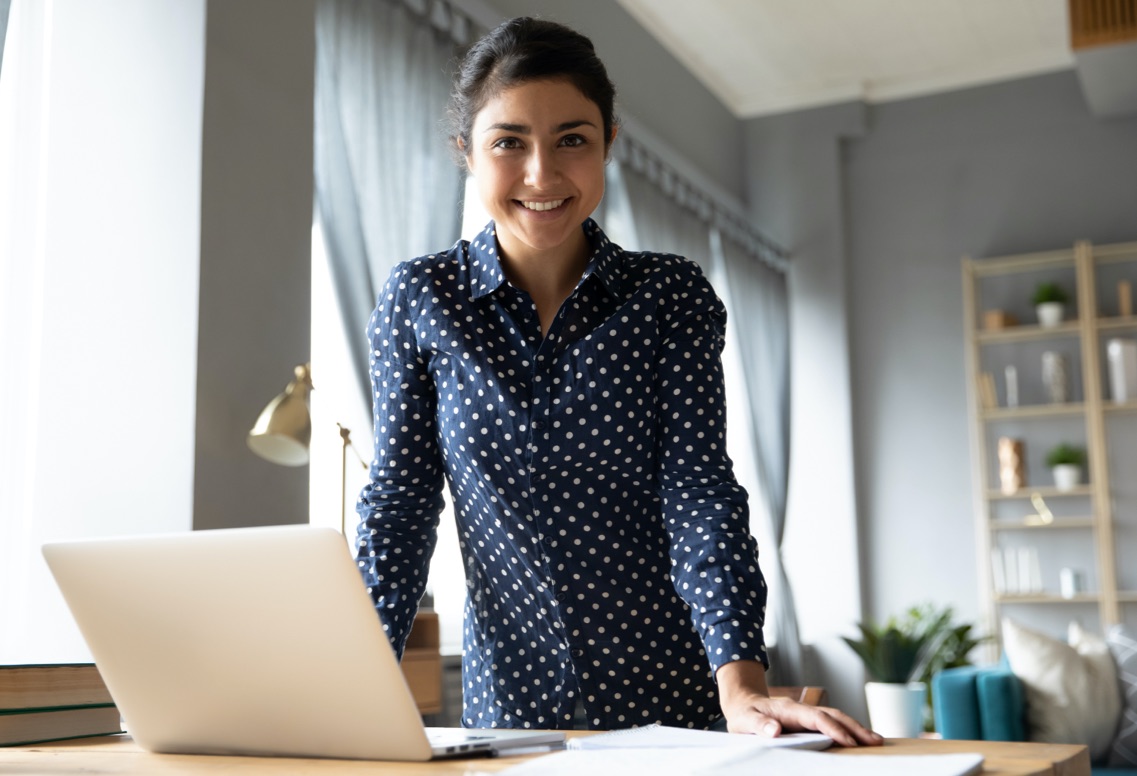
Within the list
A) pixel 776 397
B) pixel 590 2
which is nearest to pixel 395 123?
pixel 590 2

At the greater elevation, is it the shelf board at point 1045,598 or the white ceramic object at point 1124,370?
the white ceramic object at point 1124,370

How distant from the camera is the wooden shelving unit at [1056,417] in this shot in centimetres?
560

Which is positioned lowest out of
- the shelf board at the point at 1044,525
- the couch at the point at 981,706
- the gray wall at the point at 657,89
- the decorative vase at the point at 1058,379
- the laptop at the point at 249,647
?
the couch at the point at 981,706

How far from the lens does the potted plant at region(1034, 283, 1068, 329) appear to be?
5738 millimetres

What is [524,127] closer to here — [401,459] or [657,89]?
[401,459]

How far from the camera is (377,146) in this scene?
3.27 meters

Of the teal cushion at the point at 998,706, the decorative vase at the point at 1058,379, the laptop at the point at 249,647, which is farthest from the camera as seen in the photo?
the decorative vase at the point at 1058,379

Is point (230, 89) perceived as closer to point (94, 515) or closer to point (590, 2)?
point (94, 515)

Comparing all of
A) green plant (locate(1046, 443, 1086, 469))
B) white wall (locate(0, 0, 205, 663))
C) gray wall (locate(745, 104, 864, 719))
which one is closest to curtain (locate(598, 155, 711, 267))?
gray wall (locate(745, 104, 864, 719))

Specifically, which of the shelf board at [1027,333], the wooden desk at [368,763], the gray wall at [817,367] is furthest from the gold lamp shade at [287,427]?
the shelf board at [1027,333]

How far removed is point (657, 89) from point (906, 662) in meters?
2.85

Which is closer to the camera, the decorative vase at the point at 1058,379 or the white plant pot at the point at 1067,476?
the white plant pot at the point at 1067,476

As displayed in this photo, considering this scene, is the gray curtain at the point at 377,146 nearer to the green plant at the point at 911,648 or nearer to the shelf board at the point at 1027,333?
the green plant at the point at 911,648

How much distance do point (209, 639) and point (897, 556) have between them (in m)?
5.61
